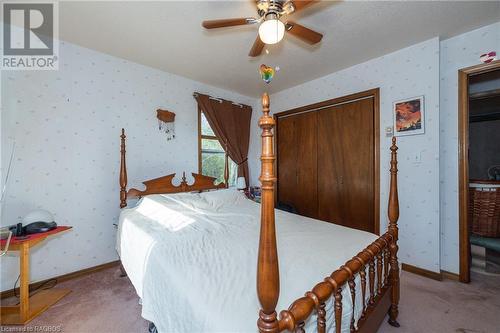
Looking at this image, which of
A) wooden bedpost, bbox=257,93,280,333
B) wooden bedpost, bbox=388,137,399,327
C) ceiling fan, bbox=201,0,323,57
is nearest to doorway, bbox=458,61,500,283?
wooden bedpost, bbox=388,137,399,327

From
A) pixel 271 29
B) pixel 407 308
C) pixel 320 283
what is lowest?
pixel 407 308

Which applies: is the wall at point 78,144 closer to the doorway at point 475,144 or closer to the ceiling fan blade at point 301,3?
the ceiling fan blade at point 301,3

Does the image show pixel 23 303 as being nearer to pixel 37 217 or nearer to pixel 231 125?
pixel 37 217

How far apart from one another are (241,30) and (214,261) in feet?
6.75

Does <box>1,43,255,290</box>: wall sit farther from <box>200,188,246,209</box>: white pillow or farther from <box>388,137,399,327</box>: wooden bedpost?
<box>388,137,399,327</box>: wooden bedpost

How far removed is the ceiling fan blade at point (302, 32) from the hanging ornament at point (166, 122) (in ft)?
6.69

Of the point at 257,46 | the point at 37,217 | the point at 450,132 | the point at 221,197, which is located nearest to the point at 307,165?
the point at 221,197

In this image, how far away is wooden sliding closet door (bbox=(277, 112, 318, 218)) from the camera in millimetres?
3512

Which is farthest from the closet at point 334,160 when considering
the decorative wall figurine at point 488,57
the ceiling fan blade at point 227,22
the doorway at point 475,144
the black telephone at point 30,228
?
the black telephone at point 30,228

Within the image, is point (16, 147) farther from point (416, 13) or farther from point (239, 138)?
point (416, 13)

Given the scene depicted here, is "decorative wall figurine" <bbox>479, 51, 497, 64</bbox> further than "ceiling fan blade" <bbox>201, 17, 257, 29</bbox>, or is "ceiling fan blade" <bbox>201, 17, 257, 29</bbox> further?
"decorative wall figurine" <bbox>479, 51, 497, 64</bbox>

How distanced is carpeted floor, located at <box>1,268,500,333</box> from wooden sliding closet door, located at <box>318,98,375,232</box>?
902 mm

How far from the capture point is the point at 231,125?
380 centimetres

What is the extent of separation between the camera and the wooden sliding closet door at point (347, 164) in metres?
2.91
